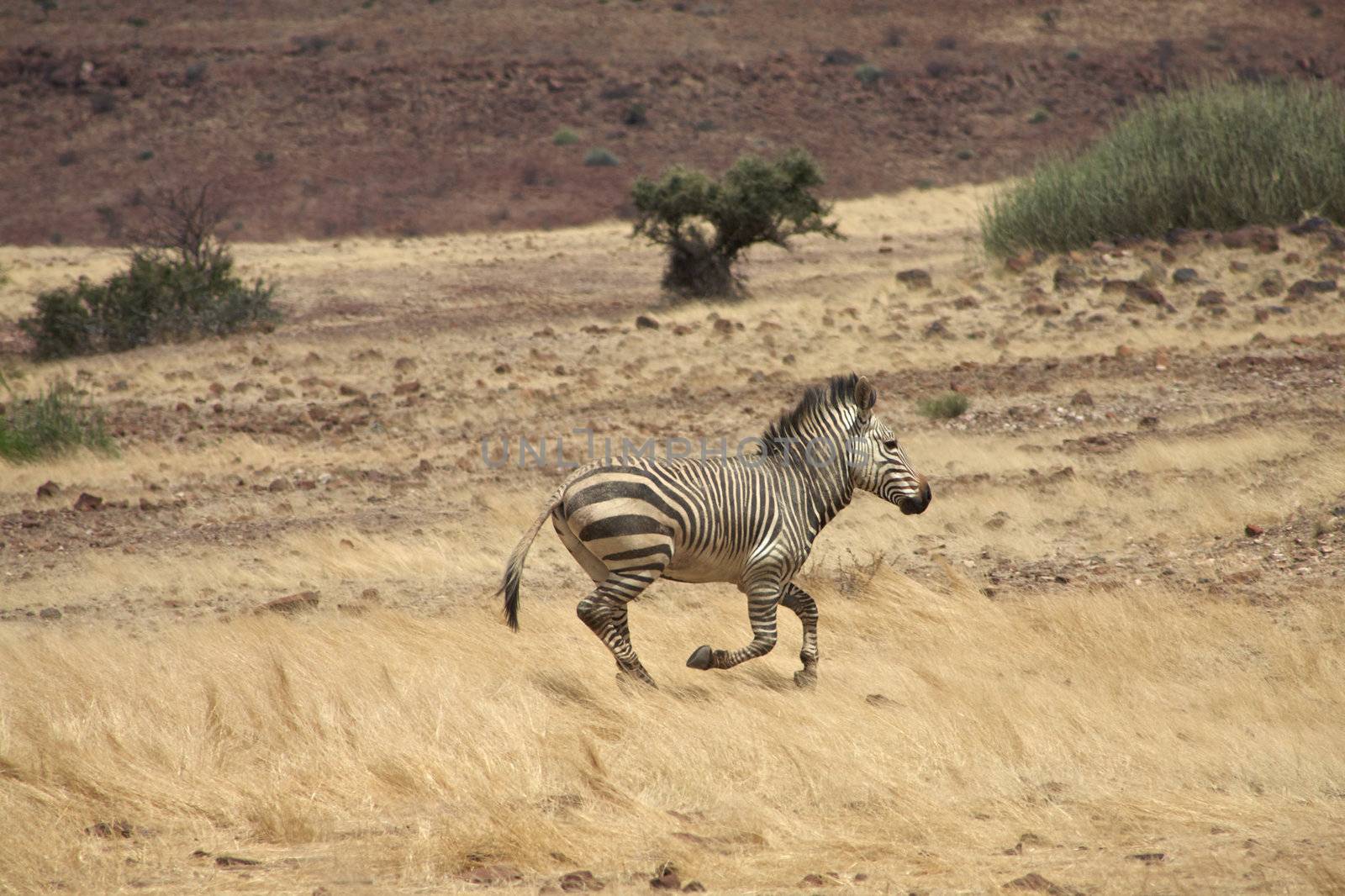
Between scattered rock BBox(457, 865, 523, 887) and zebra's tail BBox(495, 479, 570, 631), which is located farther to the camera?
zebra's tail BBox(495, 479, 570, 631)

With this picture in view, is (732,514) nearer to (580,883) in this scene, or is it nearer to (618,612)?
(618,612)

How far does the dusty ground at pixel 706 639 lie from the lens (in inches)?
216

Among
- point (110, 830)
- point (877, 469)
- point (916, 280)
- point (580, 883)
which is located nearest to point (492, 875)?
point (580, 883)

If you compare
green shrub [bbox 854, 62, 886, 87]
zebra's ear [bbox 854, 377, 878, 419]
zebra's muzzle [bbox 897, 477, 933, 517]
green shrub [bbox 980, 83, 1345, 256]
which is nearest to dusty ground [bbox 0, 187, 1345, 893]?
zebra's muzzle [bbox 897, 477, 933, 517]

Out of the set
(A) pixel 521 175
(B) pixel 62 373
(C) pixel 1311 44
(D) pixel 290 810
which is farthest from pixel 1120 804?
(C) pixel 1311 44

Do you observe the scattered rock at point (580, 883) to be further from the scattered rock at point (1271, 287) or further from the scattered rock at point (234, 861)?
the scattered rock at point (1271, 287)

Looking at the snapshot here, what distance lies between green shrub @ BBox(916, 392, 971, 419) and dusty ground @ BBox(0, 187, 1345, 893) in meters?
0.16

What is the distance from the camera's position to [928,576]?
32.8 feet

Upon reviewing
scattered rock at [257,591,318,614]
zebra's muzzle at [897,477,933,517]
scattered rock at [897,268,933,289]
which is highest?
zebra's muzzle at [897,477,933,517]

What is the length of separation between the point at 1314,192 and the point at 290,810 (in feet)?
73.5

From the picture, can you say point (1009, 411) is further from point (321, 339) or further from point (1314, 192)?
point (321, 339)

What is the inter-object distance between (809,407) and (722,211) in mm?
18838

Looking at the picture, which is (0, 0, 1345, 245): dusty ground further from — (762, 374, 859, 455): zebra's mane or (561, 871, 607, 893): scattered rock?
(561, 871, 607, 893): scattered rock

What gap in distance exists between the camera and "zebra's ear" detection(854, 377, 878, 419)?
7727 mm
